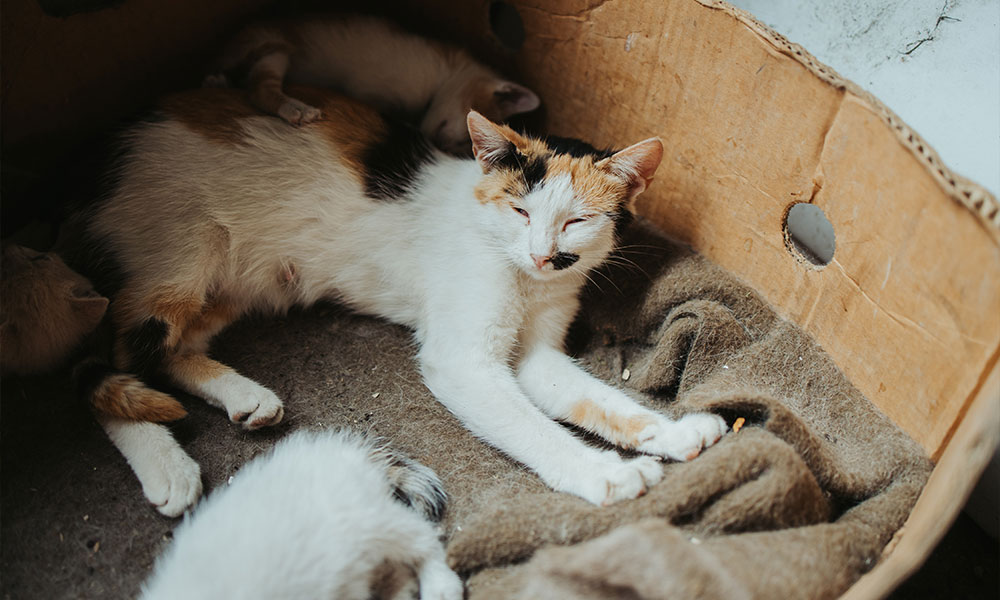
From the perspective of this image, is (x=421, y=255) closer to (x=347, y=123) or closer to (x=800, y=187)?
(x=347, y=123)

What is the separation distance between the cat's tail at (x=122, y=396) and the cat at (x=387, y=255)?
0.03 metres

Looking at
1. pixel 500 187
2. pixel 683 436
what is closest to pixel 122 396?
pixel 500 187

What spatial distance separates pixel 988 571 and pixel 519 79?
1.93 metres

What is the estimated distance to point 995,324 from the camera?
3.91 ft

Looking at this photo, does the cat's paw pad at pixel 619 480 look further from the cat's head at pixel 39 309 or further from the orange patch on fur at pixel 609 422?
the cat's head at pixel 39 309

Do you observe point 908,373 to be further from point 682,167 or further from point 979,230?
point 682,167

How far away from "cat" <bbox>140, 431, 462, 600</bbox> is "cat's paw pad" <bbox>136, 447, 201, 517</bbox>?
48 mm

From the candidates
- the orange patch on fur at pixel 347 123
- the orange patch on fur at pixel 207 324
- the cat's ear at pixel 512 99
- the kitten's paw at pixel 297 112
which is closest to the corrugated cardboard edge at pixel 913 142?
the cat's ear at pixel 512 99

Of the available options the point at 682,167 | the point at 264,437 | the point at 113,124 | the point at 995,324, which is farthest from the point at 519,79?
the point at 995,324

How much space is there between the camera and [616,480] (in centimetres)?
138

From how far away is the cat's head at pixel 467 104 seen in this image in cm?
219

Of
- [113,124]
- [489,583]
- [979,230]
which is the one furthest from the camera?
[113,124]

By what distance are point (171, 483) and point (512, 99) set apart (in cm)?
150

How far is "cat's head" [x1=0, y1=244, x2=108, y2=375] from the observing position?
151cm
